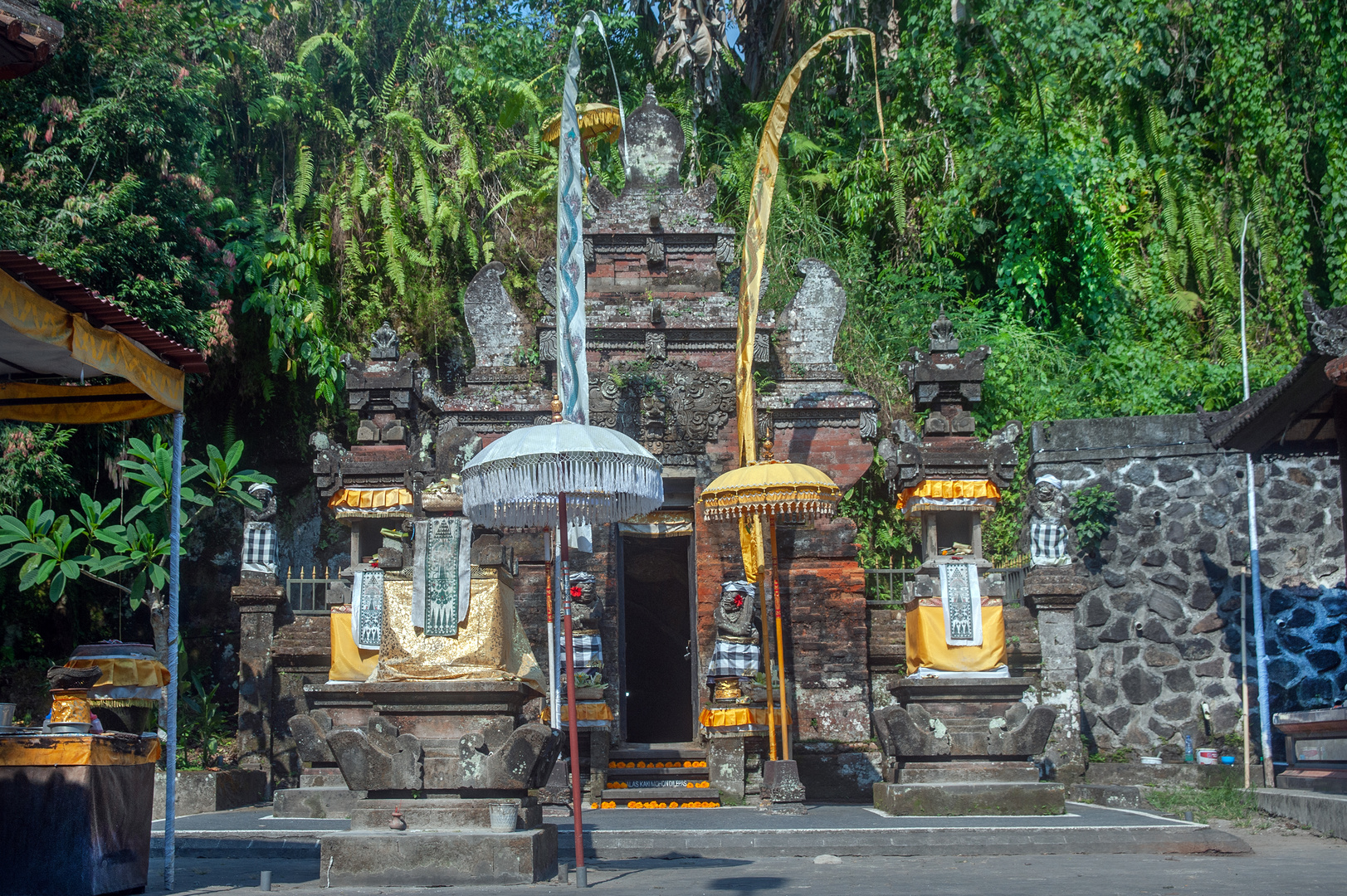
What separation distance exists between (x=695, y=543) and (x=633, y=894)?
20.5ft

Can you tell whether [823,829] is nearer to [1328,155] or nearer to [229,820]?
[229,820]

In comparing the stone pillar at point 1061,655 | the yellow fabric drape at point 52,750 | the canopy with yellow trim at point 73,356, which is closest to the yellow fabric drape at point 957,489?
the stone pillar at point 1061,655

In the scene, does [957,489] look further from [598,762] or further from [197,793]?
[197,793]

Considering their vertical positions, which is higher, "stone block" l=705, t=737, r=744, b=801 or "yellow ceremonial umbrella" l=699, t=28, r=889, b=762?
"yellow ceremonial umbrella" l=699, t=28, r=889, b=762

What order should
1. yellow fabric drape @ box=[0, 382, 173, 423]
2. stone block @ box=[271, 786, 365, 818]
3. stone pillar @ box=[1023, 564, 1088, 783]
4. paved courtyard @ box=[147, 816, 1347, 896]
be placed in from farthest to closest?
stone pillar @ box=[1023, 564, 1088, 783], stone block @ box=[271, 786, 365, 818], yellow fabric drape @ box=[0, 382, 173, 423], paved courtyard @ box=[147, 816, 1347, 896]

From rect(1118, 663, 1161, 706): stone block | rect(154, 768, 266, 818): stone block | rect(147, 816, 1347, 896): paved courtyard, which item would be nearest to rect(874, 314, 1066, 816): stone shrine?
rect(147, 816, 1347, 896): paved courtyard

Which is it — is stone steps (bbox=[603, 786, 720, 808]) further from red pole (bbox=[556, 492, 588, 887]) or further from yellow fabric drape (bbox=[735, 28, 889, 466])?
red pole (bbox=[556, 492, 588, 887])

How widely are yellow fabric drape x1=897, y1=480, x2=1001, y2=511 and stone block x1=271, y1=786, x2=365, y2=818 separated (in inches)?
230

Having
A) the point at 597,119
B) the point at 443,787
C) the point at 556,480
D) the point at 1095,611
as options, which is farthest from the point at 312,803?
the point at 1095,611

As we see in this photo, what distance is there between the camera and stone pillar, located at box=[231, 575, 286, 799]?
11.5 metres

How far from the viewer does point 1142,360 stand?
598 inches

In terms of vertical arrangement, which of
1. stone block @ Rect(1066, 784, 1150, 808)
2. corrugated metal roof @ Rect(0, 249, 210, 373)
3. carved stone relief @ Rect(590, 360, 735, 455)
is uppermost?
carved stone relief @ Rect(590, 360, 735, 455)

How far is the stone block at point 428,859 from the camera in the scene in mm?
6363

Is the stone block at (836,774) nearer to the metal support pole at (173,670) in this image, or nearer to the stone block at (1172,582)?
the stone block at (1172,582)
